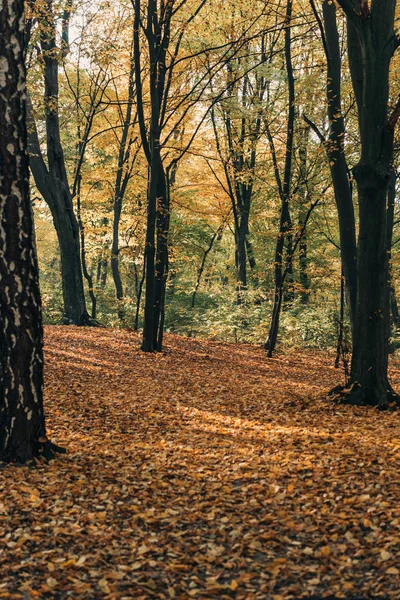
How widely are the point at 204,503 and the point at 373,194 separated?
4.97m

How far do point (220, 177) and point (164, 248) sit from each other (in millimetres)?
9699

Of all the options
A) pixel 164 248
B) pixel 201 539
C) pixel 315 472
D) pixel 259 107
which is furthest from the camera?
pixel 259 107

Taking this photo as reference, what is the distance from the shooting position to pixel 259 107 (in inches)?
587

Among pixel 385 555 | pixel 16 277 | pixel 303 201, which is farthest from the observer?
pixel 303 201

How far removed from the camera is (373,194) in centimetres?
742

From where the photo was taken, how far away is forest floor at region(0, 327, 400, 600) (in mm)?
3330

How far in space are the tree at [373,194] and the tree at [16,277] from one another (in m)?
4.67

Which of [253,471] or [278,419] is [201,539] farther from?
[278,419]

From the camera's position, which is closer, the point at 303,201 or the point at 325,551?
the point at 325,551

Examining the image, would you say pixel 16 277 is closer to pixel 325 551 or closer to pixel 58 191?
pixel 325 551

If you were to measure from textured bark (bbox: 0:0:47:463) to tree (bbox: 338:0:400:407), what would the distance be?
467 centimetres

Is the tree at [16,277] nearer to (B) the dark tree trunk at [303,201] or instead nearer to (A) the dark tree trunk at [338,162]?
(A) the dark tree trunk at [338,162]

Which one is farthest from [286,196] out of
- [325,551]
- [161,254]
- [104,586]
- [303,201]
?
[104,586]

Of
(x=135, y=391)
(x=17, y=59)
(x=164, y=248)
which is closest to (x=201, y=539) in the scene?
(x=17, y=59)
